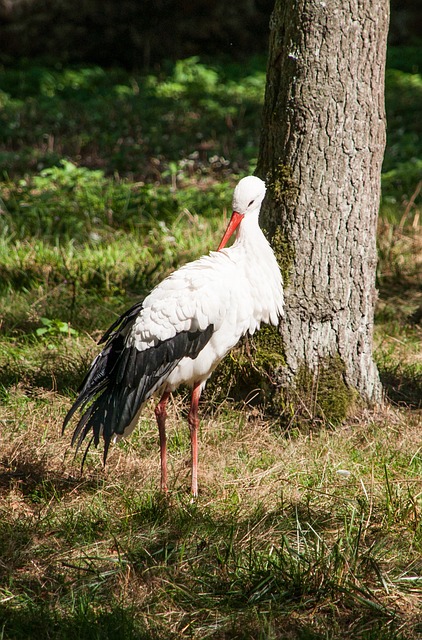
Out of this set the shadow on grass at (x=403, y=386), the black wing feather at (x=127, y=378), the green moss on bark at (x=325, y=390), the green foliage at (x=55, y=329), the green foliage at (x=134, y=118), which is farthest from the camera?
the green foliage at (x=134, y=118)

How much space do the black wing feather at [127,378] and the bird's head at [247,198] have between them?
533mm

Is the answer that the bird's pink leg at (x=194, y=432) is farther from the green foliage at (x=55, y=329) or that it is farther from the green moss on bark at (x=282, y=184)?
the green foliage at (x=55, y=329)

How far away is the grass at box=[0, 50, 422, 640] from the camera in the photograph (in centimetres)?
287

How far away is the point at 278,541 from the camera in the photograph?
3246 mm

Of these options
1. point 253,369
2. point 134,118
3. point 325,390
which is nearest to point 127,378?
point 253,369

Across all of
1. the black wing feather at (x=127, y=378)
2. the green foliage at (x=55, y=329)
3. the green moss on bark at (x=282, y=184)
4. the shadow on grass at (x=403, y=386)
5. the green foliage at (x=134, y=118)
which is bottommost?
the green foliage at (x=55, y=329)

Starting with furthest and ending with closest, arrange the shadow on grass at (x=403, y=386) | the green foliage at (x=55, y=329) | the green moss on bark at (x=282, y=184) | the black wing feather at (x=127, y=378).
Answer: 1. the green foliage at (x=55, y=329)
2. the shadow on grass at (x=403, y=386)
3. the green moss on bark at (x=282, y=184)
4. the black wing feather at (x=127, y=378)

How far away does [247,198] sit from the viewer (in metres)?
3.84

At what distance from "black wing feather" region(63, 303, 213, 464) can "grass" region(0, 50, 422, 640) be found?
32 cm

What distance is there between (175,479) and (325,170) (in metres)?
1.67

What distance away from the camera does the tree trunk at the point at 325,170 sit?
393 cm

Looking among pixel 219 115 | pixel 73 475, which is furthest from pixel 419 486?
pixel 219 115

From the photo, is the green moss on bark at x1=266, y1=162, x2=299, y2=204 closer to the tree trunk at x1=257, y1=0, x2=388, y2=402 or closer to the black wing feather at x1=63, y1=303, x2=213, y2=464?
the tree trunk at x1=257, y1=0, x2=388, y2=402

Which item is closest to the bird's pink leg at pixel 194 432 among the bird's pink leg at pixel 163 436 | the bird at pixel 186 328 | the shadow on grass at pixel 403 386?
the bird at pixel 186 328
